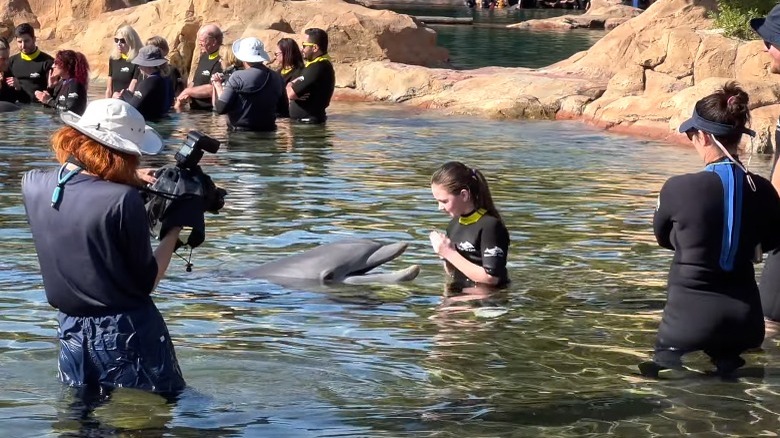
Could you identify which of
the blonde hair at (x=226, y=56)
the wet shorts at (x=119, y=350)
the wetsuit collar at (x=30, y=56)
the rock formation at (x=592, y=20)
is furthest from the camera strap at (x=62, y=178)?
the rock formation at (x=592, y=20)

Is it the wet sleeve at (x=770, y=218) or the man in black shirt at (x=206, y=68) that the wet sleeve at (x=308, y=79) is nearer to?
the man in black shirt at (x=206, y=68)

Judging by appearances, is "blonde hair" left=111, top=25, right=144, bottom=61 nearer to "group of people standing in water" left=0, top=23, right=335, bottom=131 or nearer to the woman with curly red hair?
"group of people standing in water" left=0, top=23, right=335, bottom=131

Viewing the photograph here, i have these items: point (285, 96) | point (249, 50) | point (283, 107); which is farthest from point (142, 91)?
point (283, 107)

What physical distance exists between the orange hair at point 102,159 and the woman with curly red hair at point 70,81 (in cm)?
1101

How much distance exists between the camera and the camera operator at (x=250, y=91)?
1515cm

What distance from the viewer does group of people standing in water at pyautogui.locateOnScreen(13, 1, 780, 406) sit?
4.52m

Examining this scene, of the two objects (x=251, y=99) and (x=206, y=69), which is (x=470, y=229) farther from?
(x=206, y=69)

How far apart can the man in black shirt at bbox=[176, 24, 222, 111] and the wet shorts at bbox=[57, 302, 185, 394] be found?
40.7ft

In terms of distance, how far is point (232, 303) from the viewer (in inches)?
297

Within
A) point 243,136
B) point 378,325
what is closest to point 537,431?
point 378,325

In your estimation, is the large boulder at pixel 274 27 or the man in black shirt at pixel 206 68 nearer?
the man in black shirt at pixel 206 68

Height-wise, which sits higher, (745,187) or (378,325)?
(745,187)

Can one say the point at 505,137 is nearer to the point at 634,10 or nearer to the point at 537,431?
the point at 537,431

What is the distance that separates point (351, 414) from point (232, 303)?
2266 mm
